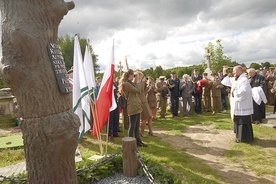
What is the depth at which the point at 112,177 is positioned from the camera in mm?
4477

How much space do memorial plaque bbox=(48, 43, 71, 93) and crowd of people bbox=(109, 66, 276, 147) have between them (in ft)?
11.7

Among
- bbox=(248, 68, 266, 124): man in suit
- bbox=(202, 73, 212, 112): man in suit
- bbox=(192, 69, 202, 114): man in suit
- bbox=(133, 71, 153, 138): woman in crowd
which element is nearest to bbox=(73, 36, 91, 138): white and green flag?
bbox=(133, 71, 153, 138): woman in crowd

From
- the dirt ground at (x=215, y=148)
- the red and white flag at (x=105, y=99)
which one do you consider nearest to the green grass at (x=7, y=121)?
the dirt ground at (x=215, y=148)

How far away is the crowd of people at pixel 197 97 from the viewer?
Answer: 625 centimetres

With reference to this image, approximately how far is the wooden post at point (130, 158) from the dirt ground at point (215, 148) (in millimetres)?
1693

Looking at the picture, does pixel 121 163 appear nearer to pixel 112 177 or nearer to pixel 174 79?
pixel 112 177

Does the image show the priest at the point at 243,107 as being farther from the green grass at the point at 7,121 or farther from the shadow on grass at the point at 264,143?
the green grass at the point at 7,121

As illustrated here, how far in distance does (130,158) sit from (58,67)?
2.46 metres

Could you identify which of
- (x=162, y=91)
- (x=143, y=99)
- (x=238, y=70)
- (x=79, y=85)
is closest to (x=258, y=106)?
(x=238, y=70)

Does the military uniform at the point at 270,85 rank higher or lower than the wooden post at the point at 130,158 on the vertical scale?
higher

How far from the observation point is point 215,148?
6.34 metres

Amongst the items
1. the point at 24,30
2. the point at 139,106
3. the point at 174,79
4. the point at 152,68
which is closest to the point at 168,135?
the point at 139,106

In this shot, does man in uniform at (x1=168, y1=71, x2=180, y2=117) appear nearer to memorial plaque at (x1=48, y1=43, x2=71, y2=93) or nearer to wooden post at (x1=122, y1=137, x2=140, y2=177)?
wooden post at (x1=122, y1=137, x2=140, y2=177)

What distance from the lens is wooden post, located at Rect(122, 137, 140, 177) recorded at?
4.27 metres
